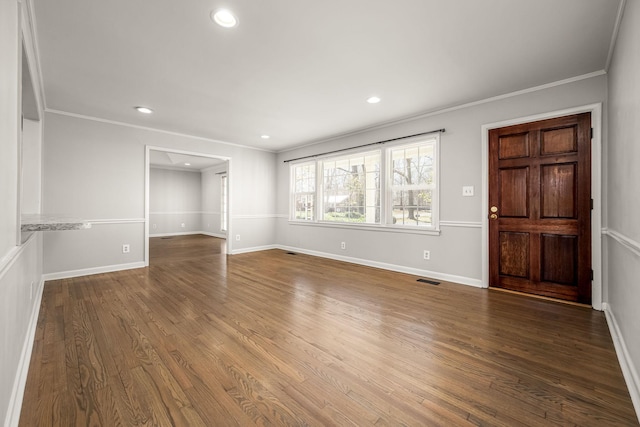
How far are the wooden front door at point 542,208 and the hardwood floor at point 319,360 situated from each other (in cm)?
32

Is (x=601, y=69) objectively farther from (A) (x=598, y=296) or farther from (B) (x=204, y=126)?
(B) (x=204, y=126)

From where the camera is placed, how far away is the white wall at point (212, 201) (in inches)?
364

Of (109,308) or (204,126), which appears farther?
(204,126)

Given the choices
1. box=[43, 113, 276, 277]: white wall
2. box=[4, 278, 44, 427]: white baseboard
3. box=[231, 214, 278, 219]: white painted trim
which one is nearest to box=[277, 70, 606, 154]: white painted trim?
box=[231, 214, 278, 219]: white painted trim

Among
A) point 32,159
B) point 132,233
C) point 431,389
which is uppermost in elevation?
point 32,159

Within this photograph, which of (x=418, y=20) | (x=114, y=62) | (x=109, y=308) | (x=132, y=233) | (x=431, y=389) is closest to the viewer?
(x=431, y=389)

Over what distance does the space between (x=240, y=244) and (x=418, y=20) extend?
5223 millimetres

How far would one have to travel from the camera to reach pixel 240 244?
241 inches

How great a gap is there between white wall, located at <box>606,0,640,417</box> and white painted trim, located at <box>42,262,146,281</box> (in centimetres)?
571

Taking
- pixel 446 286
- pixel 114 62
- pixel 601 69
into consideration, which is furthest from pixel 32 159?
pixel 601 69

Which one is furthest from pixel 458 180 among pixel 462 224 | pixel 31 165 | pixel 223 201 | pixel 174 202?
pixel 174 202

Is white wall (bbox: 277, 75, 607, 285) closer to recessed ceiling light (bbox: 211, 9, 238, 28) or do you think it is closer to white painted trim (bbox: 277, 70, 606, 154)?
white painted trim (bbox: 277, 70, 606, 154)

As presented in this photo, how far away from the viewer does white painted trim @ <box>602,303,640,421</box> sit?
1471mm

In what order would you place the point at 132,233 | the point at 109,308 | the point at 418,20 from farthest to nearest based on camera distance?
1. the point at 132,233
2. the point at 109,308
3. the point at 418,20
